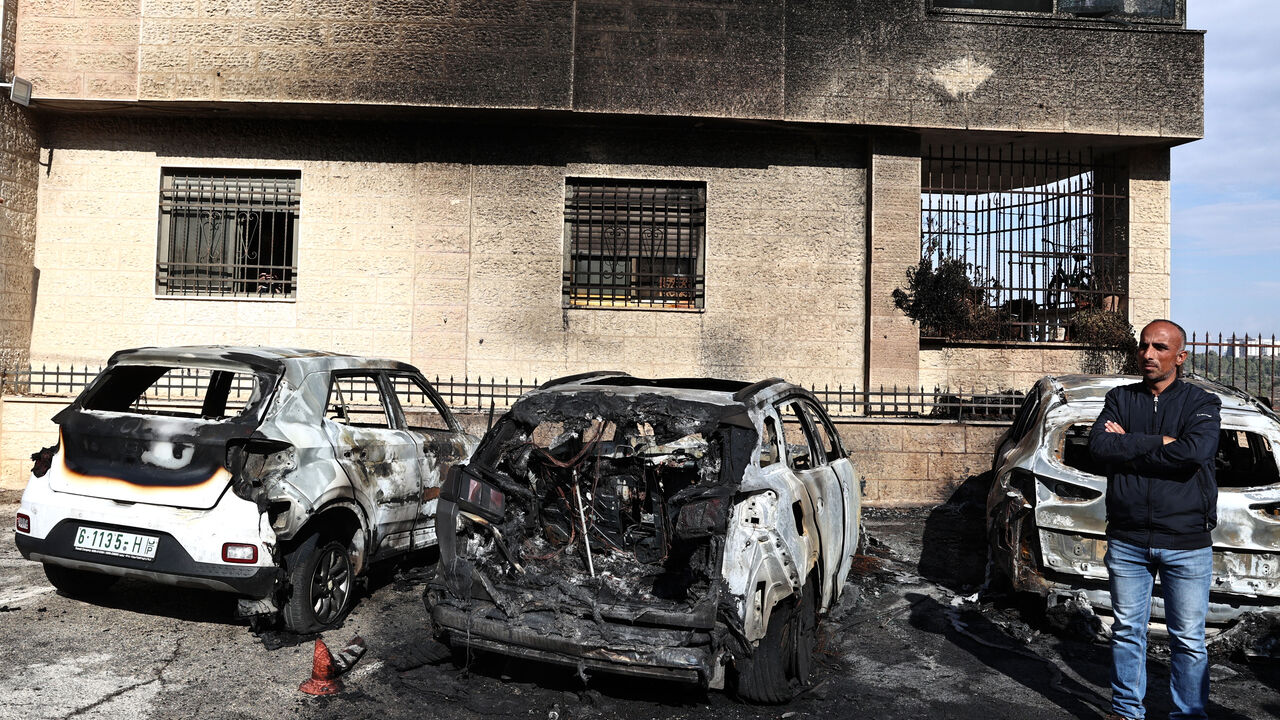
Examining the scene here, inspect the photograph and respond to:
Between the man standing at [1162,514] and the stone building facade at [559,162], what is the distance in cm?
705

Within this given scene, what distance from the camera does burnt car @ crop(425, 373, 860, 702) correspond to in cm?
401

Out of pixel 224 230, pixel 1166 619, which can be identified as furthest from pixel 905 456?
pixel 224 230

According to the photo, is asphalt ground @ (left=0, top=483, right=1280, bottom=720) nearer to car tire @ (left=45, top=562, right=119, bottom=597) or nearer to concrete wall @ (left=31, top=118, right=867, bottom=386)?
car tire @ (left=45, top=562, right=119, bottom=597)

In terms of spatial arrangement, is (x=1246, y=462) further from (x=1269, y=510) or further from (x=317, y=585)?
(x=317, y=585)

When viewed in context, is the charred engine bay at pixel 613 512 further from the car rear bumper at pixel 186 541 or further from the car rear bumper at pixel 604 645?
the car rear bumper at pixel 186 541

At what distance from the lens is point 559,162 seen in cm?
1121

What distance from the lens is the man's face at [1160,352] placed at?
159 inches

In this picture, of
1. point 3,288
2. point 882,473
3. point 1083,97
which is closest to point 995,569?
point 882,473

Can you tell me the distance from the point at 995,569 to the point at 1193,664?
2331mm

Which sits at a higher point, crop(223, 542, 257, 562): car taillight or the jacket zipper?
the jacket zipper

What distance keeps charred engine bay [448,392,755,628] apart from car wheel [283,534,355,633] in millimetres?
1186

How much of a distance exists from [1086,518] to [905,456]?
15.8 feet

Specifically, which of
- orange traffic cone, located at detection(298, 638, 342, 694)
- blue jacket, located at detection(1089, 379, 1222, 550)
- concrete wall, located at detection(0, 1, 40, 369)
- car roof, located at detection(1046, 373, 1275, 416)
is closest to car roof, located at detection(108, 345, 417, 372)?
orange traffic cone, located at detection(298, 638, 342, 694)

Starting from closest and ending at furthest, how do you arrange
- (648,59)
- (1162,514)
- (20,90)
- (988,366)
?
(1162,514) < (20,90) < (648,59) < (988,366)
